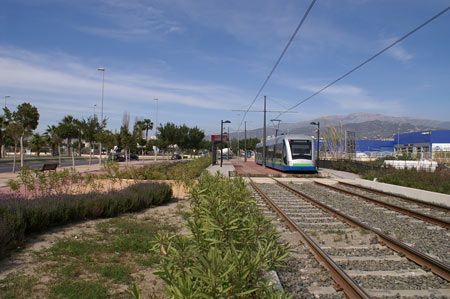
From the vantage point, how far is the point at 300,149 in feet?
85.1

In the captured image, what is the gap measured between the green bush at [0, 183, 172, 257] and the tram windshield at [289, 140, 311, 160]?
16191 millimetres

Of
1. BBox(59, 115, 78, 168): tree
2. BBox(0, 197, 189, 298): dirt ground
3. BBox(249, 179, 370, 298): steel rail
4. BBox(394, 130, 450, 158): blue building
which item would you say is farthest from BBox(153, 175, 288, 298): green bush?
BBox(394, 130, 450, 158): blue building

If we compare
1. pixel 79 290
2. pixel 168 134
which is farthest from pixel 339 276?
pixel 168 134

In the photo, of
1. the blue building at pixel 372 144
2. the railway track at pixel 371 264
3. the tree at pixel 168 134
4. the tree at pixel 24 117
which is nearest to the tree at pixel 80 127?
the tree at pixel 24 117

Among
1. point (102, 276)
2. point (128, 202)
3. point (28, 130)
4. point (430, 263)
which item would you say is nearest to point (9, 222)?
point (102, 276)

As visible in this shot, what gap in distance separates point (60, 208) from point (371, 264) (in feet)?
20.6

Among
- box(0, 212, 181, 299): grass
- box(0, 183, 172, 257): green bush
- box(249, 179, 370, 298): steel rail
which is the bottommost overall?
box(0, 212, 181, 299): grass

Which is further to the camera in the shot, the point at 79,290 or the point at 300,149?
the point at 300,149

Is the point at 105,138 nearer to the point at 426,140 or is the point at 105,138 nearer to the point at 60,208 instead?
Answer: the point at 60,208

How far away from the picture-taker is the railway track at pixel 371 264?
13.9 feet

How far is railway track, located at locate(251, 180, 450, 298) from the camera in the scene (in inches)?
166

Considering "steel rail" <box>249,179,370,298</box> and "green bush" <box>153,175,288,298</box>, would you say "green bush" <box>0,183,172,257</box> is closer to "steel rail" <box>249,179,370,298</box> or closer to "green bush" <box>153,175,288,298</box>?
"green bush" <box>153,175,288,298</box>

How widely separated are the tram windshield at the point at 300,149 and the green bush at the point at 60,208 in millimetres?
16191

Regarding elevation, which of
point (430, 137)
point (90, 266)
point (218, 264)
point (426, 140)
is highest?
point (430, 137)
